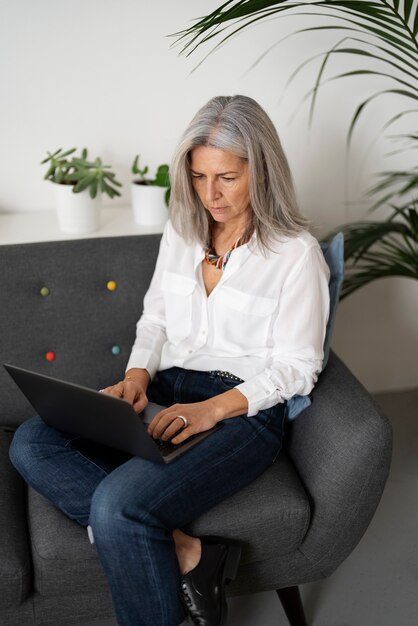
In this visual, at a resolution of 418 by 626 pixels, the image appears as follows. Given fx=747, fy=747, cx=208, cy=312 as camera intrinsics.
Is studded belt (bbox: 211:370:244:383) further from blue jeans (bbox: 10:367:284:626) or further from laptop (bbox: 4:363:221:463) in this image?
laptop (bbox: 4:363:221:463)

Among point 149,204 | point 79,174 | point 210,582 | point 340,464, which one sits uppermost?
point 79,174

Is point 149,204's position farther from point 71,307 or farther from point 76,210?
point 71,307

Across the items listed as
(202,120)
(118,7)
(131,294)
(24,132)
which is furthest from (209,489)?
(118,7)

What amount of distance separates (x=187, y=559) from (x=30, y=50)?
139cm

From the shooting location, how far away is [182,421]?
64.7 inches

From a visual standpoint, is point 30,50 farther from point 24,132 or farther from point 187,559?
point 187,559

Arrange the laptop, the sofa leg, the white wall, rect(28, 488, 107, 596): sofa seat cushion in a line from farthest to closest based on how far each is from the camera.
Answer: the white wall
the sofa leg
rect(28, 488, 107, 596): sofa seat cushion
the laptop

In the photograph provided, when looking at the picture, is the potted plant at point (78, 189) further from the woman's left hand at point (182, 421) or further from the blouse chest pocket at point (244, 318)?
the woman's left hand at point (182, 421)

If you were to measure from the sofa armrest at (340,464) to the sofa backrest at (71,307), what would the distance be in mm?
580

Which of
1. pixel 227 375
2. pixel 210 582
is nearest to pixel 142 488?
pixel 210 582

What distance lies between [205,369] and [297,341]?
28cm

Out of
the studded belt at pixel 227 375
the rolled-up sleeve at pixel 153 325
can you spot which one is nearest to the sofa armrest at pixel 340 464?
the studded belt at pixel 227 375

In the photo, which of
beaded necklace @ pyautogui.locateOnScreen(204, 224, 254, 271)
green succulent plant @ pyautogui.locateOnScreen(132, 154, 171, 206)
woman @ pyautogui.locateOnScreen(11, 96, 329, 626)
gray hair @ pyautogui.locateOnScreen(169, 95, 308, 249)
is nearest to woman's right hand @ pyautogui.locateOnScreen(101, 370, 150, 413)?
woman @ pyautogui.locateOnScreen(11, 96, 329, 626)

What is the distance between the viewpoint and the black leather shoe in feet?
4.95
